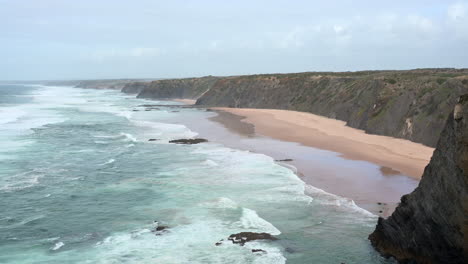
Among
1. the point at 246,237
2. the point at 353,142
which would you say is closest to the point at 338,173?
the point at 246,237

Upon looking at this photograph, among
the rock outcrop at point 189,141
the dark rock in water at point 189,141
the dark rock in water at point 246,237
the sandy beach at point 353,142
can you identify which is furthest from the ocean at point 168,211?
the sandy beach at point 353,142

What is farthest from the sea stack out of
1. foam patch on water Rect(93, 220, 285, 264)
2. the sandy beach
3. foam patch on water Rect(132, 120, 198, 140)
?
foam patch on water Rect(132, 120, 198, 140)

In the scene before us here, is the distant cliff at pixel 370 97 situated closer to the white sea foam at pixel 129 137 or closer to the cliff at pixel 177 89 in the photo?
the white sea foam at pixel 129 137

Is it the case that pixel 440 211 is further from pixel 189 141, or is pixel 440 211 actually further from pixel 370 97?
pixel 370 97

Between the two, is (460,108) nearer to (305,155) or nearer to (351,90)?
(305,155)

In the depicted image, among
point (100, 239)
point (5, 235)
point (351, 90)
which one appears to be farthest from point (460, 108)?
point (351, 90)

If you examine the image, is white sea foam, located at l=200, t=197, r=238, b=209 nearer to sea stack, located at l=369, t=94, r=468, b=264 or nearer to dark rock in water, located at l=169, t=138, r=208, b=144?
sea stack, located at l=369, t=94, r=468, b=264
